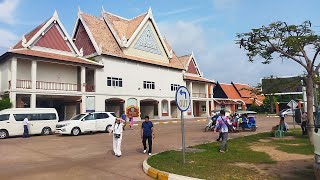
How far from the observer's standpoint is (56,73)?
31.4 m

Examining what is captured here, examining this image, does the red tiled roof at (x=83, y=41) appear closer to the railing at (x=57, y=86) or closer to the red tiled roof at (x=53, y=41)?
the red tiled roof at (x=53, y=41)

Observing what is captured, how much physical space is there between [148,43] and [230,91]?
25.8 meters

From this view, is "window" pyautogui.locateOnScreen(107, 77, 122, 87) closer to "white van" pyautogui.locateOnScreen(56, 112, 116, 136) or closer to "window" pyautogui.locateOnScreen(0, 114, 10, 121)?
"white van" pyautogui.locateOnScreen(56, 112, 116, 136)

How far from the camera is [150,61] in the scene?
40000 millimetres

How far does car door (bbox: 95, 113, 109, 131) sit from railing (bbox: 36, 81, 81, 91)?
375 inches

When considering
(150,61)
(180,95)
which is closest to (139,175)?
(180,95)

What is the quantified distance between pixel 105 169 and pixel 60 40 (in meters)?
25.0

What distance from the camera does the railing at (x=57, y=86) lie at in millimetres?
29234

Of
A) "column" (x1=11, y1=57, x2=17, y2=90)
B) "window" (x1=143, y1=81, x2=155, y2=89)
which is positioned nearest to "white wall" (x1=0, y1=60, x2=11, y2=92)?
"column" (x1=11, y1=57, x2=17, y2=90)

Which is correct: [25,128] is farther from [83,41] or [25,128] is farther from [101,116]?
[83,41]

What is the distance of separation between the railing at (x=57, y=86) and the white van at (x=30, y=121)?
725 centimetres

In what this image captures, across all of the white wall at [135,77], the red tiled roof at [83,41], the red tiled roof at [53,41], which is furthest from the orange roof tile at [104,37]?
the red tiled roof at [53,41]

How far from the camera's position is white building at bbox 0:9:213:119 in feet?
93.7

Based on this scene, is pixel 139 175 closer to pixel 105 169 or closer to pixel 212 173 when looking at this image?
pixel 105 169
